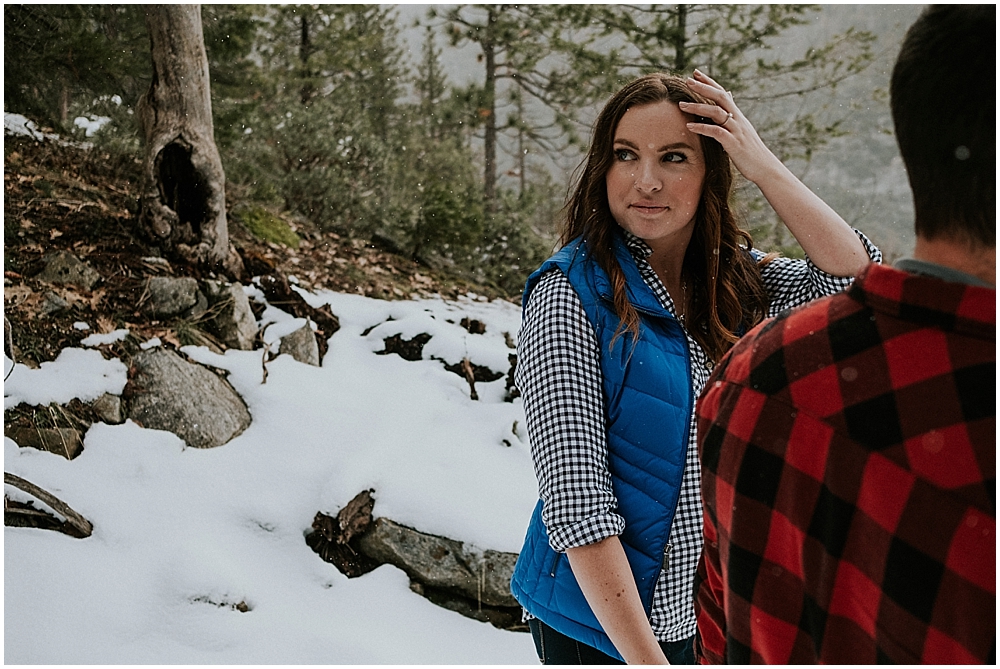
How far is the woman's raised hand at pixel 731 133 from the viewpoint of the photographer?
1523 millimetres

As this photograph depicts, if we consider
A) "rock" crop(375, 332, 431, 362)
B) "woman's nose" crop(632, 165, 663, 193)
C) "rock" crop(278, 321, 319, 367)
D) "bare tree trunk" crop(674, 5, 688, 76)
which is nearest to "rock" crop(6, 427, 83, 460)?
"rock" crop(278, 321, 319, 367)

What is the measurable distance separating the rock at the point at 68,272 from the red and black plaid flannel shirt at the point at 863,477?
4976 mm

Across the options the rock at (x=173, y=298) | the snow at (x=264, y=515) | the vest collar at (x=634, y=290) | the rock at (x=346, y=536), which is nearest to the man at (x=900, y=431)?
the vest collar at (x=634, y=290)

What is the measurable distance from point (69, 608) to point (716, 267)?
2706 mm

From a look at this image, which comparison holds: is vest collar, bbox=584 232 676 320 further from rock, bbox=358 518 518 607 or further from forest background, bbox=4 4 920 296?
forest background, bbox=4 4 920 296

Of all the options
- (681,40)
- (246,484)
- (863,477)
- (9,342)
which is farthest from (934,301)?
(681,40)

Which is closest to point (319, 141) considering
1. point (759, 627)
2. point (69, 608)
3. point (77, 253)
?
point (77, 253)

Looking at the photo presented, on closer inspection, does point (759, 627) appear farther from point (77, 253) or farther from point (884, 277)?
point (77, 253)

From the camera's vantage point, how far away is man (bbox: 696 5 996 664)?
616mm

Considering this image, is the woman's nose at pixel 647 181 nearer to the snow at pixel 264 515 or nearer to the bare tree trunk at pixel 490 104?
the snow at pixel 264 515

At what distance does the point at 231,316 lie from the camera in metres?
4.75

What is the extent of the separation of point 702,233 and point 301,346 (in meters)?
3.63

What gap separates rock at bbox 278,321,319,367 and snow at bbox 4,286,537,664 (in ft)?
0.30

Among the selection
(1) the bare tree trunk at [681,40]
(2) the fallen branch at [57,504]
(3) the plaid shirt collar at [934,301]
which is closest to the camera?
(3) the plaid shirt collar at [934,301]
